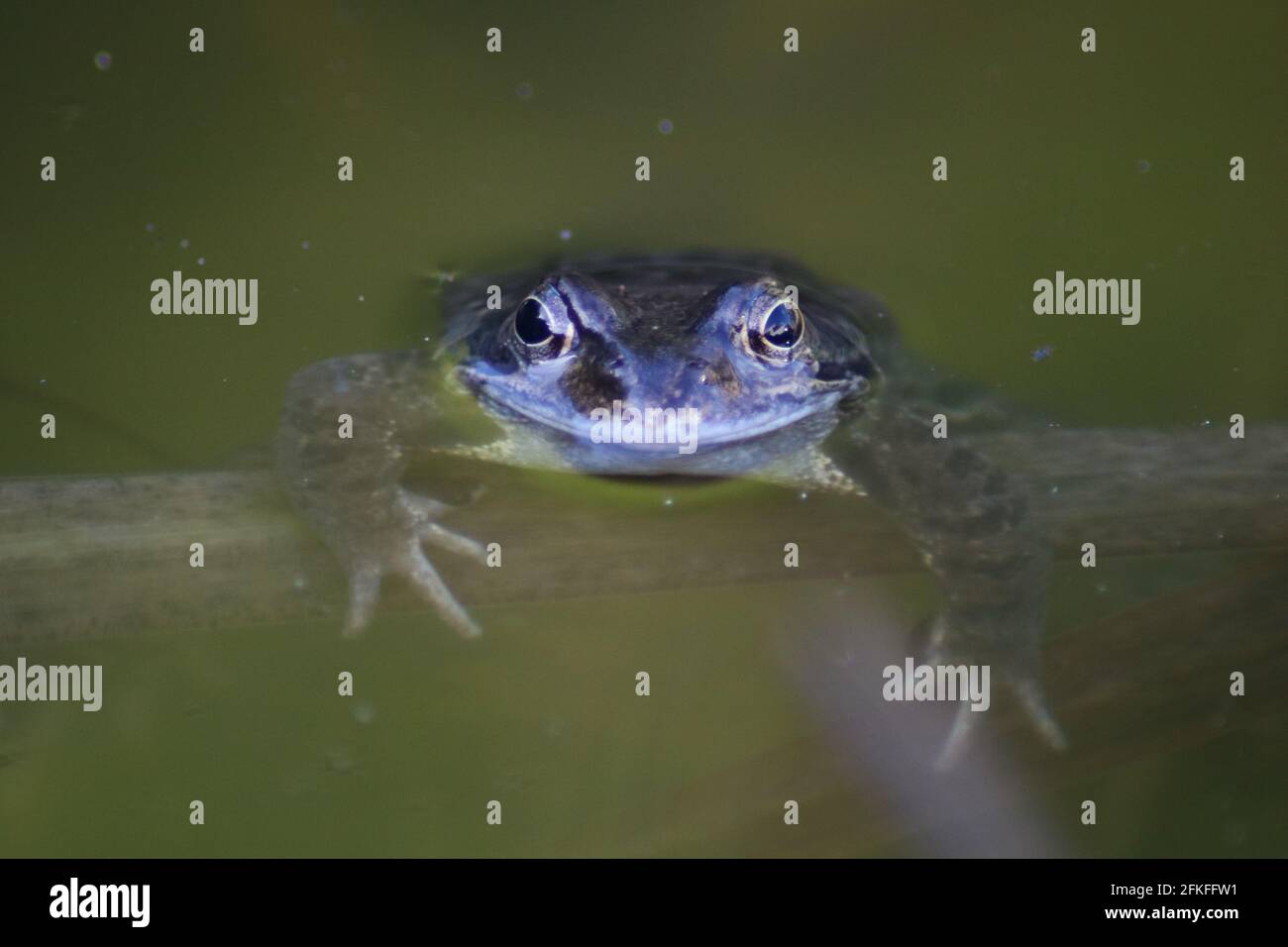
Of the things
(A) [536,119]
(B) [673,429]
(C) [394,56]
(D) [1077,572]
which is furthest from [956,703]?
(C) [394,56]

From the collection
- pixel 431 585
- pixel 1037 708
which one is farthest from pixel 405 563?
pixel 1037 708

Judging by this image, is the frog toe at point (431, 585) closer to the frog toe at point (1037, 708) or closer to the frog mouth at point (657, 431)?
the frog mouth at point (657, 431)

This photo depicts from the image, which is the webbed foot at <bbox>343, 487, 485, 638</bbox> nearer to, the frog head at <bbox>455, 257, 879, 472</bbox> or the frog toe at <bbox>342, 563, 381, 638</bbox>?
the frog toe at <bbox>342, 563, 381, 638</bbox>

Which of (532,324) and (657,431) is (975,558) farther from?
(532,324)

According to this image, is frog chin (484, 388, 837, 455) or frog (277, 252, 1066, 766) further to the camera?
frog (277, 252, 1066, 766)

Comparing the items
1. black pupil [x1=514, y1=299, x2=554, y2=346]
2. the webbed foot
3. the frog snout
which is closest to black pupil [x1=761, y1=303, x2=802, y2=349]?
the frog snout

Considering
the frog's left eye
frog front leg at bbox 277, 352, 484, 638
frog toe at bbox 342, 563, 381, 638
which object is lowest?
frog toe at bbox 342, 563, 381, 638

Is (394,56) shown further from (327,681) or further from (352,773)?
(352,773)

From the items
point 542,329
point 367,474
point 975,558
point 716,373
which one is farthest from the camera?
point 367,474
